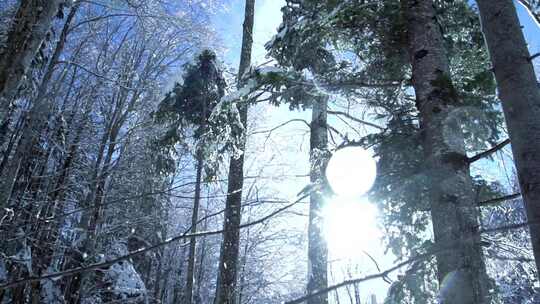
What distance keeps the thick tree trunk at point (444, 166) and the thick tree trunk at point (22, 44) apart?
302 cm

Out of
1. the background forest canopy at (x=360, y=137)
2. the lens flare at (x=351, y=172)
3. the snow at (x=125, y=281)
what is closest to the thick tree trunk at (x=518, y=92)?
the background forest canopy at (x=360, y=137)

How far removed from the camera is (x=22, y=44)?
279 cm

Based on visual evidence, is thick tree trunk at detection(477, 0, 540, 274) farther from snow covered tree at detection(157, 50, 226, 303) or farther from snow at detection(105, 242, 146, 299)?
snow at detection(105, 242, 146, 299)

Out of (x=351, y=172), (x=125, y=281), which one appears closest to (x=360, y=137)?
(x=351, y=172)

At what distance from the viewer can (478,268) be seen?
2572 millimetres

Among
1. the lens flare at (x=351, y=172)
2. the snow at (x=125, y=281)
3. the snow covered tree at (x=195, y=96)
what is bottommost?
the snow at (x=125, y=281)

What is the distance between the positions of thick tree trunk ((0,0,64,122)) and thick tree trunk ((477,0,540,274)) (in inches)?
117

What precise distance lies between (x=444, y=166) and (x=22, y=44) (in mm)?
3289

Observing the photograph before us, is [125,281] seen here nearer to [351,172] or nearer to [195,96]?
[195,96]

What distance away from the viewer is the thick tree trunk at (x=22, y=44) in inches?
103

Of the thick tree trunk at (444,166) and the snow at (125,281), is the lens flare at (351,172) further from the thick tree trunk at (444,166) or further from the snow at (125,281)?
the snow at (125,281)

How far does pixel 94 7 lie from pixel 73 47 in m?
1.38

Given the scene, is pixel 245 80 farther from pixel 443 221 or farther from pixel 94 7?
pixel 94 7

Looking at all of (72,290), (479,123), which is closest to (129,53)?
(72,290)
